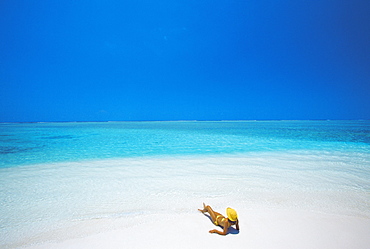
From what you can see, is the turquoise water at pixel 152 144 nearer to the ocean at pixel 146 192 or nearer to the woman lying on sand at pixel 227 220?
the ocean at pixel 146 192

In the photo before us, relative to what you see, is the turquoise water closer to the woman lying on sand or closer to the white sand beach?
the white sand beach

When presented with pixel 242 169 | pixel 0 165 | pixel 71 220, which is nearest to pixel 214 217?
pixel 71 220

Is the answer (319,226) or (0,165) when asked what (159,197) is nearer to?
(319,226)

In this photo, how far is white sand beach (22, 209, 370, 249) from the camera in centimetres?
216

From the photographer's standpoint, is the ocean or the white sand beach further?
the ocean

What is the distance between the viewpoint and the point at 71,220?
2.79 meters

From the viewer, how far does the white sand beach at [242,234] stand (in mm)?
2158

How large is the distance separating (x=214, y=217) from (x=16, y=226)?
10.2 ft

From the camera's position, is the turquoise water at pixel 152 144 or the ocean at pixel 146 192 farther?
the turquoise water at pixel 152 144

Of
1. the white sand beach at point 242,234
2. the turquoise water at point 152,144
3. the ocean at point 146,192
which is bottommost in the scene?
the white sand beach at point 242,234

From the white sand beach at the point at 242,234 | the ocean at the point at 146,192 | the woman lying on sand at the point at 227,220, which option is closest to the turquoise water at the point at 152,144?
the ocean at the point at 146,192

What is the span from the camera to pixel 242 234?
2.32 metres

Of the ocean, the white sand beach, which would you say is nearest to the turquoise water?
the ocean

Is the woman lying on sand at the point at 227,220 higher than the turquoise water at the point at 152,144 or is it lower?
lower
